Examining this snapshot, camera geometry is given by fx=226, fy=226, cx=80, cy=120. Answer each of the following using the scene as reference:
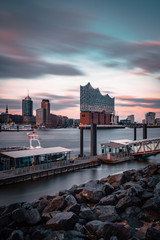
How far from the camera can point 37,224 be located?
9531 millimetres

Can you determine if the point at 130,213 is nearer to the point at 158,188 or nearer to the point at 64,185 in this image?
the point at 158,188

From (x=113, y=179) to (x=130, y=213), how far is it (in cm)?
685

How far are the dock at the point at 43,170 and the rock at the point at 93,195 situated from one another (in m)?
11.6

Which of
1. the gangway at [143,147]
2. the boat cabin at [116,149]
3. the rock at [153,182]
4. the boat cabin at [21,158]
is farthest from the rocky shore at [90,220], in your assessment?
the gangway at [143,147]

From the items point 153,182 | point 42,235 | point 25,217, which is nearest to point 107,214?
point 42,235

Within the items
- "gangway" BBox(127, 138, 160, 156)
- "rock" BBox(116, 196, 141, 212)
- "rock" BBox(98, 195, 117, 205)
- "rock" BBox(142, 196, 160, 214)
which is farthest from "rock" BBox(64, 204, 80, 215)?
"gangway" BBox(127, 138, 160, 156)

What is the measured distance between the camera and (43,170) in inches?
1006

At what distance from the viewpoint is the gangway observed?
3759cm

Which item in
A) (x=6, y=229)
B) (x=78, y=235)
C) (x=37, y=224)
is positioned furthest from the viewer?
(x=37, y=224)

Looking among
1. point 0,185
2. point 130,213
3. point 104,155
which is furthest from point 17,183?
point 104,155

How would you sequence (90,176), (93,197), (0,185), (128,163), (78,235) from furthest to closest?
(128,163) < (90,176) < (0,185) < (93,197) < (78,235)

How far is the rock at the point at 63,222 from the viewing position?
8.58 metres

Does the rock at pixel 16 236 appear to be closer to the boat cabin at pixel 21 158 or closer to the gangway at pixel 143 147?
the boat cabin at pixel 21 158

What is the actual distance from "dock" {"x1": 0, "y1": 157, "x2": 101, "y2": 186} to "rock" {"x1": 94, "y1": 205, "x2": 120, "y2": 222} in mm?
14082
